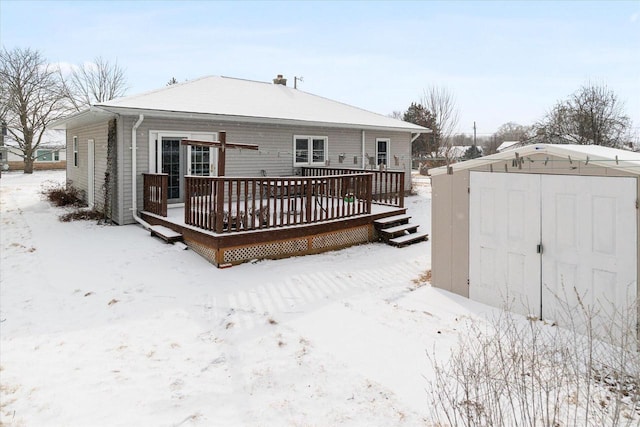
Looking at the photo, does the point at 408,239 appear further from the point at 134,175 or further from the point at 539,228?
the point at 134,175

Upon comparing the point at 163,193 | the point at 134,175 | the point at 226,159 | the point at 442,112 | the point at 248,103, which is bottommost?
the point at 163,193

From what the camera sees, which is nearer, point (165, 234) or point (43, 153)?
point (165, 234)

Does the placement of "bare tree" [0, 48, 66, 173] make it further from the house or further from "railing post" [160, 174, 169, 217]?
"railing post" [160, 174, 169, 217]

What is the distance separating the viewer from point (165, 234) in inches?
313

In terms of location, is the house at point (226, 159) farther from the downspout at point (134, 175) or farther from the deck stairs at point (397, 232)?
the deck stairs at point (397, 232)

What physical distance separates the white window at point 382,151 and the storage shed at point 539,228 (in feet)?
31.6

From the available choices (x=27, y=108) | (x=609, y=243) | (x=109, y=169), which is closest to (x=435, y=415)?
(x=609, y=243)

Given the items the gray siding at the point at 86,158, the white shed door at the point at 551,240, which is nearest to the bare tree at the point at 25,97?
the gray siding at the point at 86,158

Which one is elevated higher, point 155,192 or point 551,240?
point 155,192

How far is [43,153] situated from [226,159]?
1127 inches

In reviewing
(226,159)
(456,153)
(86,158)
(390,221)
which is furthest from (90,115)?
(456,153)

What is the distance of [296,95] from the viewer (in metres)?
15.4

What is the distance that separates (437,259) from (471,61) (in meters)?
18.7

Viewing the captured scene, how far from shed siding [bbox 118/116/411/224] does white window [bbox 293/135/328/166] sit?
154mm
